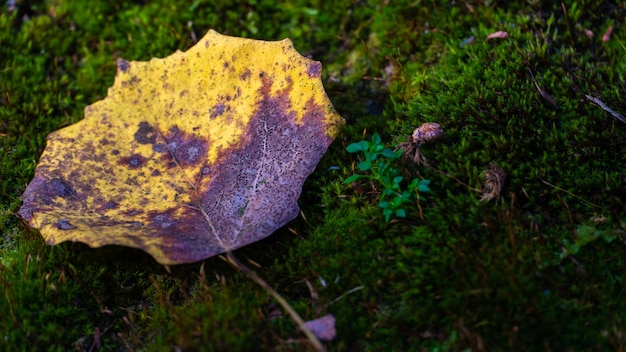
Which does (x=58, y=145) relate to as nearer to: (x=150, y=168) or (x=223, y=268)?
(x=150, y=168)

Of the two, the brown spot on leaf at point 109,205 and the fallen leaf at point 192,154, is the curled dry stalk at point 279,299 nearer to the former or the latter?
the fallen leaf at point 192,154

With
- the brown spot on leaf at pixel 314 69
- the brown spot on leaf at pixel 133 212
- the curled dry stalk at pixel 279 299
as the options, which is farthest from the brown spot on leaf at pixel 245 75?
the curled dry stalk at pixel 279 299

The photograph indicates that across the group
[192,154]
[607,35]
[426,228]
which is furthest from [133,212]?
[607,35]

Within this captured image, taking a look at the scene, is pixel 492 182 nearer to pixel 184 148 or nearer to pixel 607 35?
pixel 607 35

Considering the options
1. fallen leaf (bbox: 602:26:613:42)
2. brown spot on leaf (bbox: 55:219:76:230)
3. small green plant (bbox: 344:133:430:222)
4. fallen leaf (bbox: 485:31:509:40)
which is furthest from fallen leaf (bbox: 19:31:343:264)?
fallen leaf (bbox: 602:26:613:42)

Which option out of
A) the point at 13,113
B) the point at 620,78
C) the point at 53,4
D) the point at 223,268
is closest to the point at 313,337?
the point at 223,268

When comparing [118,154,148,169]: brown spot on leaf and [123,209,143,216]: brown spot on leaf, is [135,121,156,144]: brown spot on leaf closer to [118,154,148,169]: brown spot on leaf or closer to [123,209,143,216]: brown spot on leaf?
[118,154,148,169]: brown spot on leaf
